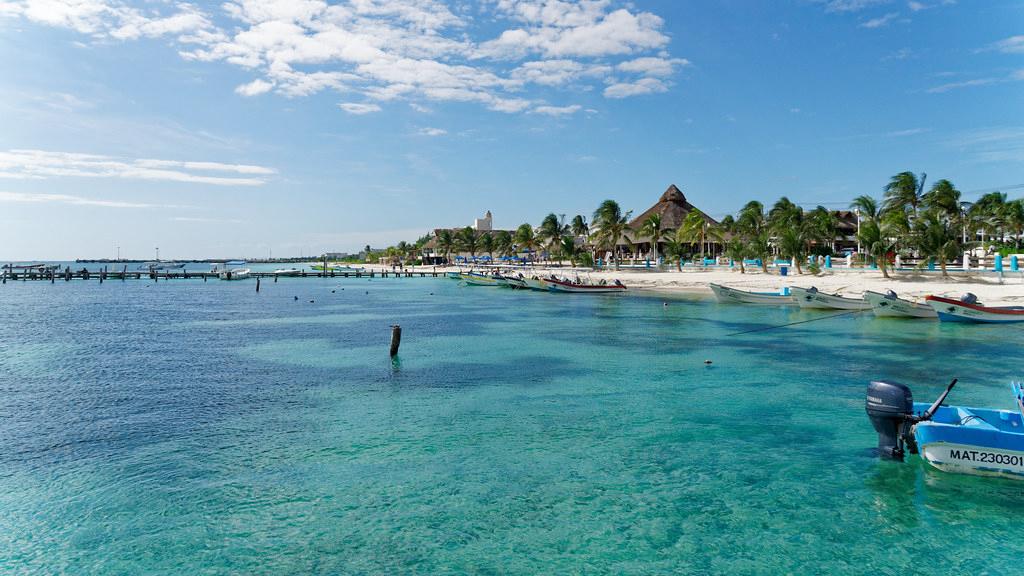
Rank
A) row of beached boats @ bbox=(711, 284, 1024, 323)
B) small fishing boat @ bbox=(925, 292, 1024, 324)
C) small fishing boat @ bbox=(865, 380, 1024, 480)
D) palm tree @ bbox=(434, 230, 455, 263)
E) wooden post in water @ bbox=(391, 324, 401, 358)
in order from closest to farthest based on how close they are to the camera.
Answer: small fishing boat @ bbox=(865, 380, 1024, 480)
wooden post in water @ bbox=(391, 324, 401, 358)
small fishing boat @ bbox=(925, 292, 1024, 324)
row of beached boats @ bbox=(711, 284, 1024, 323)
palm tree @ bbox=(434, 230, 455, 263)

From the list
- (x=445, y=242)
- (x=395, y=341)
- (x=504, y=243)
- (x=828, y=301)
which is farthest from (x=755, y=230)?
(x=445, y=242)

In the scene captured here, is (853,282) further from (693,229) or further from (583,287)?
(693,229)

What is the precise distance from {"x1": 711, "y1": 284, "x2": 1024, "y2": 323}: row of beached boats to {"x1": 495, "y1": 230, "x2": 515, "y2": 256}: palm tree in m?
84.8

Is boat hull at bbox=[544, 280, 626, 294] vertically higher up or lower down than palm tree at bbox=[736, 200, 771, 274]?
lower down

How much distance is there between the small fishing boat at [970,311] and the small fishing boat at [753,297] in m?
12.5

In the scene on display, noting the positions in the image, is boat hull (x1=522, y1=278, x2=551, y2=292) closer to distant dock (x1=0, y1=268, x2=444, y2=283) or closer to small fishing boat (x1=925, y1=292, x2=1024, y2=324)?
small fishing boat (x1=925, y1=292, x2=1024, y2=324)

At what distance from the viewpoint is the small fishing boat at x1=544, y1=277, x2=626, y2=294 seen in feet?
219

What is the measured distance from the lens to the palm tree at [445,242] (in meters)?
144

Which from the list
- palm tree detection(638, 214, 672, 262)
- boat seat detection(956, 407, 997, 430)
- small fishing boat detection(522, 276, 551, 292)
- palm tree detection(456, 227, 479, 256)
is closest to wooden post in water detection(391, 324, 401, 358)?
boat seat detection(956, 407, 997, 430)

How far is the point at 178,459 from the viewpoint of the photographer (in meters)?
13.0

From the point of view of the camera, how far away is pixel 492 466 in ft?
40.3

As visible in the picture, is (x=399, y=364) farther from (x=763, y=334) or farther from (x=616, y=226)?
(x=616, y=226)

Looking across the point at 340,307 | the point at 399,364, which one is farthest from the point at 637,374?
the point at 340,307

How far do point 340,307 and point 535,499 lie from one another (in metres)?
47.3
